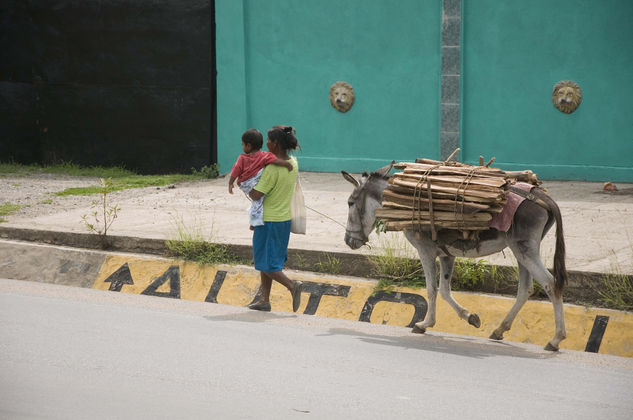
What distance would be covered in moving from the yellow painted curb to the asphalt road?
550mm

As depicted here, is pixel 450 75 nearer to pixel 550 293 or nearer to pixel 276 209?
pixel 276 209

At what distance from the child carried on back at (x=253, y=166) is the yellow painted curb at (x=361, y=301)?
3.68 feet

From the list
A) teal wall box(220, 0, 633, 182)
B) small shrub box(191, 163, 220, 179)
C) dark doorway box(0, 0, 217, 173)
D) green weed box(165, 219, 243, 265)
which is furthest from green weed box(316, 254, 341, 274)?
dark doorway box(0, 0, 217, 173)

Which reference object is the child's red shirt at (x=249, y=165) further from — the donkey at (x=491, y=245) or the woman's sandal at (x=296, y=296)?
the woman's sandal at (x=296, y=296)

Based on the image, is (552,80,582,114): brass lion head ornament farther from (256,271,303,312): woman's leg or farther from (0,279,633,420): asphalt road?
(0,279,633,420): asphalt road

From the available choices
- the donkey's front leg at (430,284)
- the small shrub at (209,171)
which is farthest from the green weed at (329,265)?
the small shrub at (209,171)

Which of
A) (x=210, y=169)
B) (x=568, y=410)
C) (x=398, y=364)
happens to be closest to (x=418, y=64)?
(x=210, y=169)

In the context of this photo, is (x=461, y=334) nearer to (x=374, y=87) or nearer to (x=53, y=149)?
(x=374, y=87)

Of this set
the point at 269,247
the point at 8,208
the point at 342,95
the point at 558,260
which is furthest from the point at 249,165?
the point at 342,95

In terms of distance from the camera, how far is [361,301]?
7688 mm

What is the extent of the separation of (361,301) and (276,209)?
1222mm

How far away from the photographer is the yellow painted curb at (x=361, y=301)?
675 centimetres

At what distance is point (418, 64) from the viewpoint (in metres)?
14.2

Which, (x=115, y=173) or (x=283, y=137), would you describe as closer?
(x=283, y=137)
